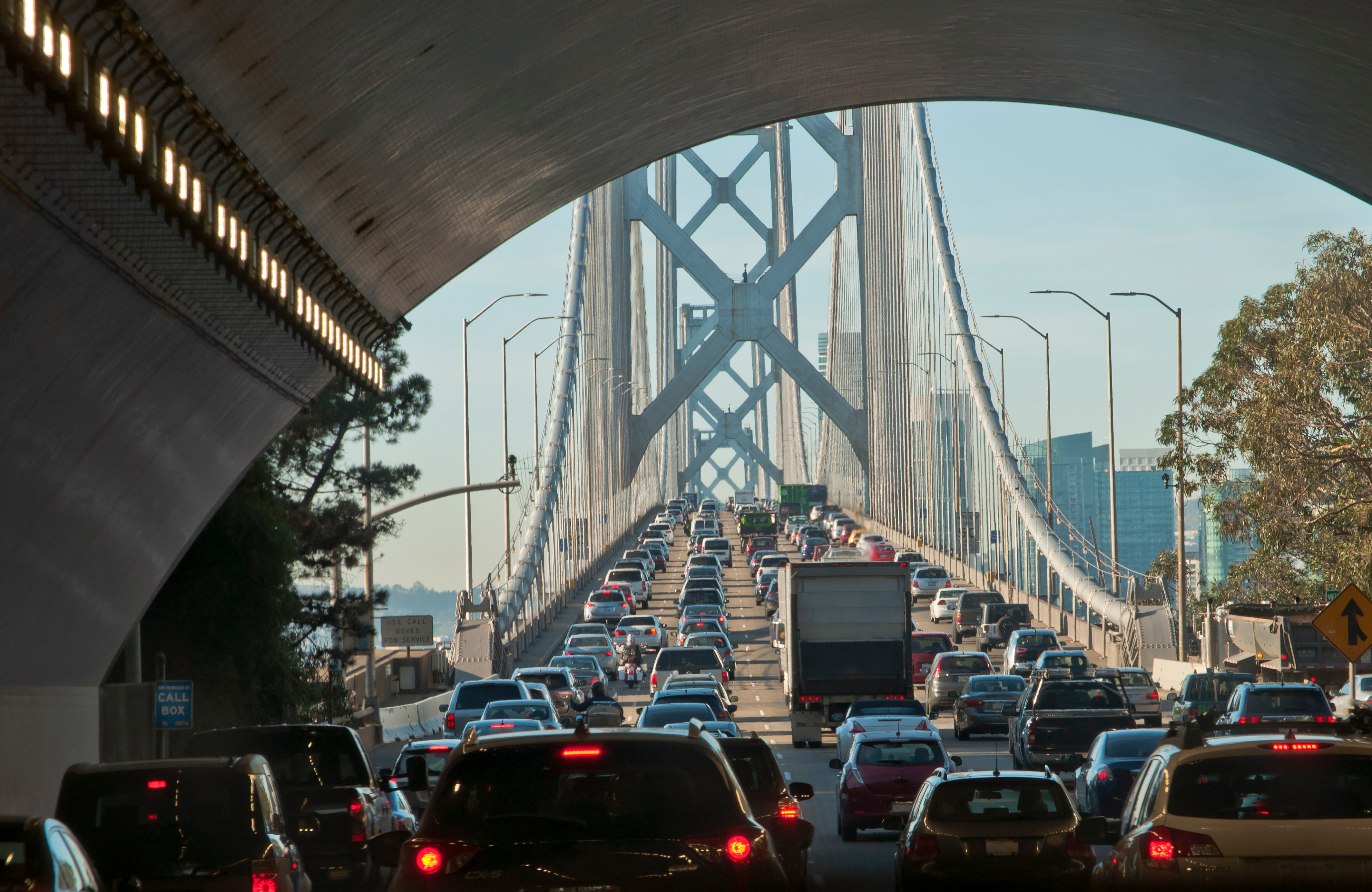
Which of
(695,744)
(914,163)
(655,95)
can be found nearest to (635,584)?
(914,163)

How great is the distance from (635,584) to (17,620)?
2250 inches

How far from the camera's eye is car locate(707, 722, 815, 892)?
13906mm

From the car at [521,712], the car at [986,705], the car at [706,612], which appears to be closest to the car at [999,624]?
the car at [706,612]

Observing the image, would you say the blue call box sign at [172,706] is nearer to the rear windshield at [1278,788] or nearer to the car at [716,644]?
the rear windshield at [1278,788]

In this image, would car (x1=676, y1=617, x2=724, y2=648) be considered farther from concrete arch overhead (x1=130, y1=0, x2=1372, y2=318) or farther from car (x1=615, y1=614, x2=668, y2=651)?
concrete arch overhead (x1=130, y1=0, x2=1372, y2=318)

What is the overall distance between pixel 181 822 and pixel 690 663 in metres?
32.4

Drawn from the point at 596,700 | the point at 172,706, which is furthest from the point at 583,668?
the point at 172,706

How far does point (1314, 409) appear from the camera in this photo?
36781 millimetres

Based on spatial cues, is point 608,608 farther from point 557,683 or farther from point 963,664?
point 557,683

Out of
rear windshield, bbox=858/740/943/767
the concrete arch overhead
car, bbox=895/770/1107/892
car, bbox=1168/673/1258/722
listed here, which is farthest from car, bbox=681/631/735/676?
car, bbox=895/770/1107/892

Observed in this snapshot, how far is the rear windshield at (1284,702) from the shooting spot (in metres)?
25.2

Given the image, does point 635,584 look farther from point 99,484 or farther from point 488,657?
point 99,484

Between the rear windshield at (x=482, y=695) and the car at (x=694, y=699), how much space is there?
3.54 m

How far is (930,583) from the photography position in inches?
2830
